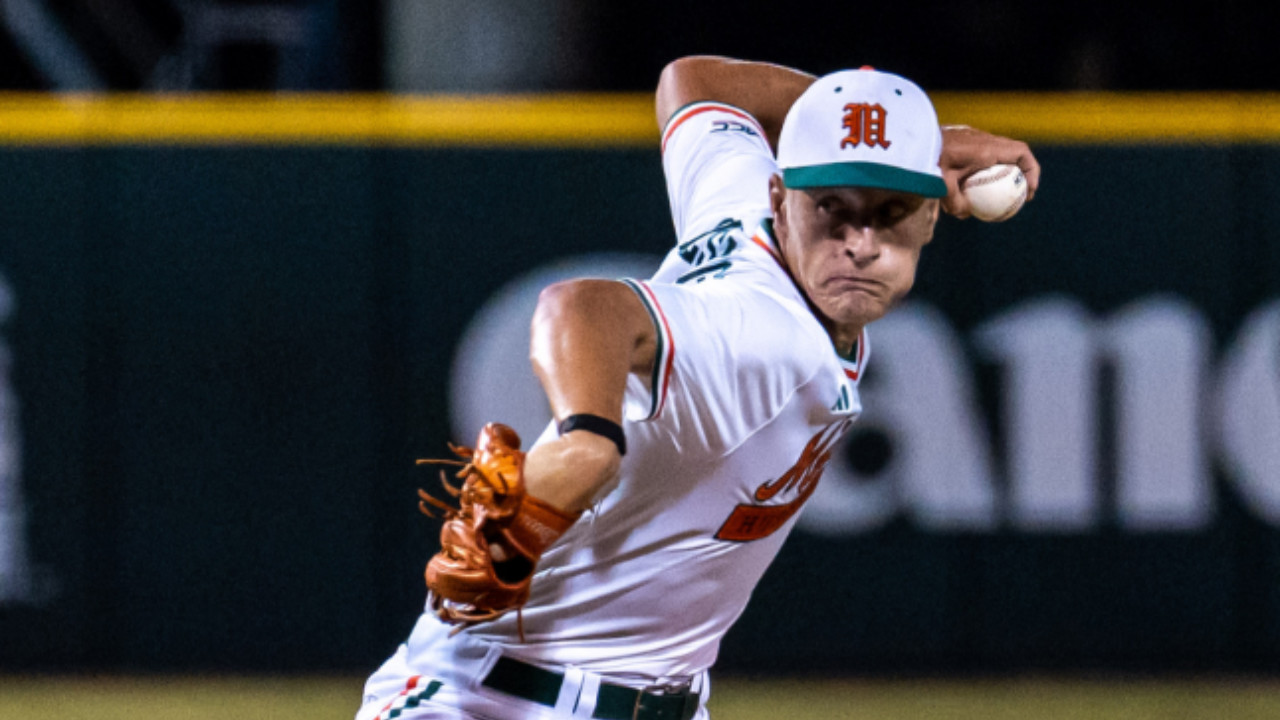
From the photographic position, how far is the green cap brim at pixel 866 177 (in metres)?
2.14

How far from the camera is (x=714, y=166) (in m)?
2.68

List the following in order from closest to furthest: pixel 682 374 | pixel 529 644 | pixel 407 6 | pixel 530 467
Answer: pixel 530 467 → pixel 682 374 → pixel 529 644 → pixel 407 6

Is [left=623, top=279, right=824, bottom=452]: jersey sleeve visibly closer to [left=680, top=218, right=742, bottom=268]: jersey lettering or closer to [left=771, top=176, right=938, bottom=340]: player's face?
[left=771, top=176, right=938, bottom=340]: player's face

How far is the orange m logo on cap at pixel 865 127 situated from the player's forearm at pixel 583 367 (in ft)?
1.47

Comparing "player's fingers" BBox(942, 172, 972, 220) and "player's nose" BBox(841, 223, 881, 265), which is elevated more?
"player's fingers" BBox(942, 172, 972, 220)

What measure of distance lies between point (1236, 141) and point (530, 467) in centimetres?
466

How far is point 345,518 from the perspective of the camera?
5.67m

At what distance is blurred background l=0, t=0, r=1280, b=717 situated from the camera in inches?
221

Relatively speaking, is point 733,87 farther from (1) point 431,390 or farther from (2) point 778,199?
(1) point 431,390

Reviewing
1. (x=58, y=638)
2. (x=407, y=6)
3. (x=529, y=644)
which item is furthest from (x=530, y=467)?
(x=407, y=6)

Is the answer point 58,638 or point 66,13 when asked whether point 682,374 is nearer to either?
point 58,638

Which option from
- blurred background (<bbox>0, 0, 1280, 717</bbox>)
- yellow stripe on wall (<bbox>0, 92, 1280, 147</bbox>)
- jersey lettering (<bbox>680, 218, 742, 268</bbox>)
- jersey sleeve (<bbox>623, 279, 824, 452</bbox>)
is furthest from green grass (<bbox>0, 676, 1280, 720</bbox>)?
jersey sleeve (<bbox>623, 279, 824, 452</bbox>)

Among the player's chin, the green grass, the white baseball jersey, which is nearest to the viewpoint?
the white baseball jersey

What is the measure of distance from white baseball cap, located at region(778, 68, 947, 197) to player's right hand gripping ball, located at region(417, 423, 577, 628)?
66 centimetres
